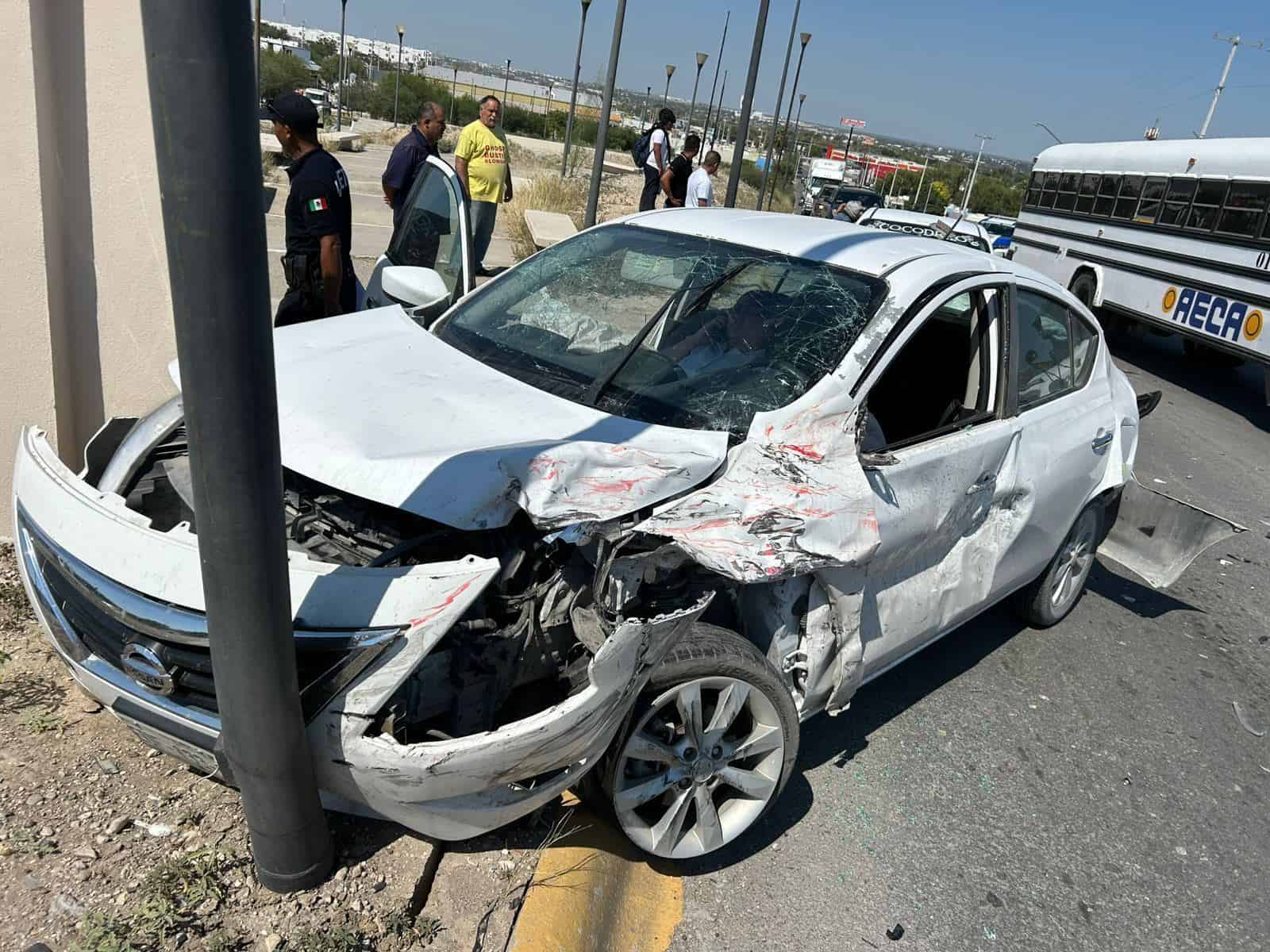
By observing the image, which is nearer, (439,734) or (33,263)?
(439,734)

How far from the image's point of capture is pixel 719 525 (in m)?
2.44

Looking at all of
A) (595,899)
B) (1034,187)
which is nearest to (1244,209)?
(1034,187)

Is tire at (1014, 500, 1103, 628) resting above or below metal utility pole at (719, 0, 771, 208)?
below

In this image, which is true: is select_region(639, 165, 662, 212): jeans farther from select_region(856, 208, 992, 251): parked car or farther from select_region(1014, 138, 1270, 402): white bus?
select_region(1014, 138, 1270, 402): white bus

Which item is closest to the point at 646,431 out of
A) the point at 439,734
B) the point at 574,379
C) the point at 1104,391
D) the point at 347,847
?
the point at 574,379

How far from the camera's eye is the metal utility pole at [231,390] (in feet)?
5.26

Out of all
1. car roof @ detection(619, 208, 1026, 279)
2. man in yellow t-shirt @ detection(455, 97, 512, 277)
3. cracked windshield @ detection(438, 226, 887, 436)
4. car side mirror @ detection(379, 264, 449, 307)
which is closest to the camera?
cracked windshield @ detection(438, 226, 887, 436)

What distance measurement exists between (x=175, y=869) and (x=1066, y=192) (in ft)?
53.1

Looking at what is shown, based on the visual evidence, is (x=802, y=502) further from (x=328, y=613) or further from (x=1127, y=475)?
(x=1127, y=475)

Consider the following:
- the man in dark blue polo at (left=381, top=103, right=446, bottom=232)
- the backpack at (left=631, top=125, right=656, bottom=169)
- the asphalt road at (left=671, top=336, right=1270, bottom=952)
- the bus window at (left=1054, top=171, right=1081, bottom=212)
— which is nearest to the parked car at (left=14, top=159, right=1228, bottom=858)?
the asphalt road at (left=671, top=336, right=1270, bottom=952)

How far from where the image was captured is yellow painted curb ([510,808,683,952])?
8.07ft

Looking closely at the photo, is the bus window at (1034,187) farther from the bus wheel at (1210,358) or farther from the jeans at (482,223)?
the jeans at (482,223)

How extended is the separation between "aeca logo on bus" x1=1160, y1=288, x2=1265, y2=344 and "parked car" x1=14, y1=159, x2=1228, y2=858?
810cm

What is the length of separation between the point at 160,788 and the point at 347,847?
0.62 m
